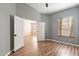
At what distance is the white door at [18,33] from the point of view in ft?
10.4

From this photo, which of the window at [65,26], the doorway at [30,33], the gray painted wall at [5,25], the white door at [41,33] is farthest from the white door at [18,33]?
the window at [65,26]

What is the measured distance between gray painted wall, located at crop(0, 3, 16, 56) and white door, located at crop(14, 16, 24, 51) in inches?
9.8

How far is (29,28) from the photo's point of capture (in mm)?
3104

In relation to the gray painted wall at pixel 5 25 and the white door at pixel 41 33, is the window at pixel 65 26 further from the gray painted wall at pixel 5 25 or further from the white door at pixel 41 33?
the gray painted wall at pixel 5 25

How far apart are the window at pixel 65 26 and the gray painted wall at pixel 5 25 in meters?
1.67

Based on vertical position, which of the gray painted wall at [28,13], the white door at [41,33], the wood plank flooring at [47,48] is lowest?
the wood plank flooring at [47,48]

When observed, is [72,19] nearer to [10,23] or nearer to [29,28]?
[29,28]

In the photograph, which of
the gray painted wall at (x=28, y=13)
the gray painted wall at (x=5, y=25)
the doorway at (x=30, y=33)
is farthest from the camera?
the doorway at (x=30, y=33)

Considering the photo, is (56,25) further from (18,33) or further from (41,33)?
(18,33)

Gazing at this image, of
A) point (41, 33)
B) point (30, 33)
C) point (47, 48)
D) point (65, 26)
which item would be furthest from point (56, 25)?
point (30, 33)

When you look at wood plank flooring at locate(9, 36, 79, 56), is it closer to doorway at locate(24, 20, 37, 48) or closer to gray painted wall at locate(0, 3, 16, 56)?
doorway at locate(24, 20, 37, 48)

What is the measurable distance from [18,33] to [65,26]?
1726mm

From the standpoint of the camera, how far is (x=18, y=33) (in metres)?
3.41

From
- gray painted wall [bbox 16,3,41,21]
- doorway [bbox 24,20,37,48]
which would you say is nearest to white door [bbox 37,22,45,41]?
doorway [bbox 24,20,37,48]
